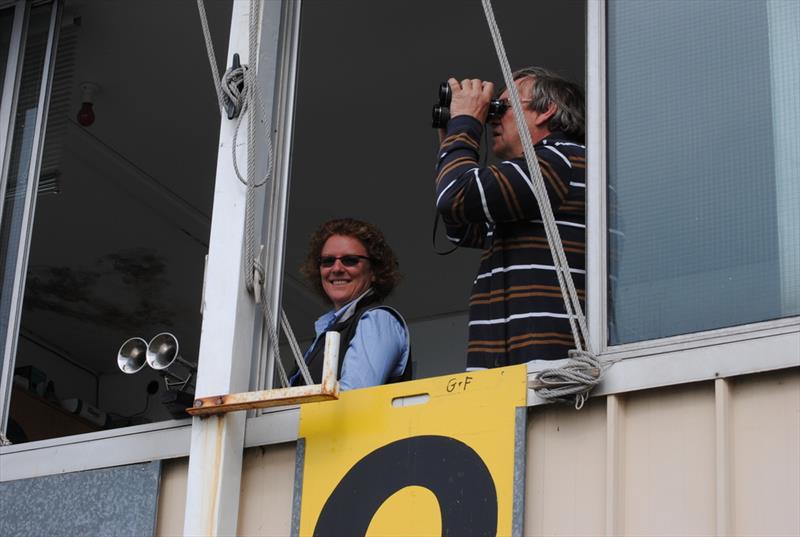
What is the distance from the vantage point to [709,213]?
146 inches

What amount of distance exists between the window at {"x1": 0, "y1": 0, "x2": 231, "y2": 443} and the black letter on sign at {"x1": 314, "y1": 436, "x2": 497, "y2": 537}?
893 millimetres

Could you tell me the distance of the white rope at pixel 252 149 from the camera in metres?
4.41

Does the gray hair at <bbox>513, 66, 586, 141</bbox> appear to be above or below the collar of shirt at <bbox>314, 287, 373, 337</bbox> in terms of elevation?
above

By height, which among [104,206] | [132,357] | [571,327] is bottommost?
[571,327]

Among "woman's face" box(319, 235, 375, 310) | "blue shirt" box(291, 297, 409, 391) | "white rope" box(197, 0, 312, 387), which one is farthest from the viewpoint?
"woman's face" box(319, 235, 375, 310)

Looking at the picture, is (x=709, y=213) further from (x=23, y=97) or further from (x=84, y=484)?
(x=23, y=97)

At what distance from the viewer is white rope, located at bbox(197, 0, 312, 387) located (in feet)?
14.5

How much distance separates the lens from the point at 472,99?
4.41 metres

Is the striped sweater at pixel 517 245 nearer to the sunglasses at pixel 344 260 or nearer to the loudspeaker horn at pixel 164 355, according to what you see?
the sunglasses at pixel 344 260

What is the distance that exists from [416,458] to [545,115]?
116cm

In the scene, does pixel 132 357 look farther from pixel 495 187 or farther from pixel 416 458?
pixel 495 187

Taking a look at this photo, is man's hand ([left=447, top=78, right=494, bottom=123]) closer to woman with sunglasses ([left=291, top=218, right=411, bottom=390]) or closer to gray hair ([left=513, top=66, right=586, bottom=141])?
gray hair ([left=513, top=66, right=586, bottom=141])

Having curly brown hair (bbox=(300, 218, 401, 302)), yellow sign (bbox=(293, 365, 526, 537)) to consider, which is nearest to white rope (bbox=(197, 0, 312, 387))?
yellow sign (bbox=(293, 365, 526, 537))

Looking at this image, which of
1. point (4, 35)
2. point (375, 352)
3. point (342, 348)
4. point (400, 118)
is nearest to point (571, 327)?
point (375, 352)
